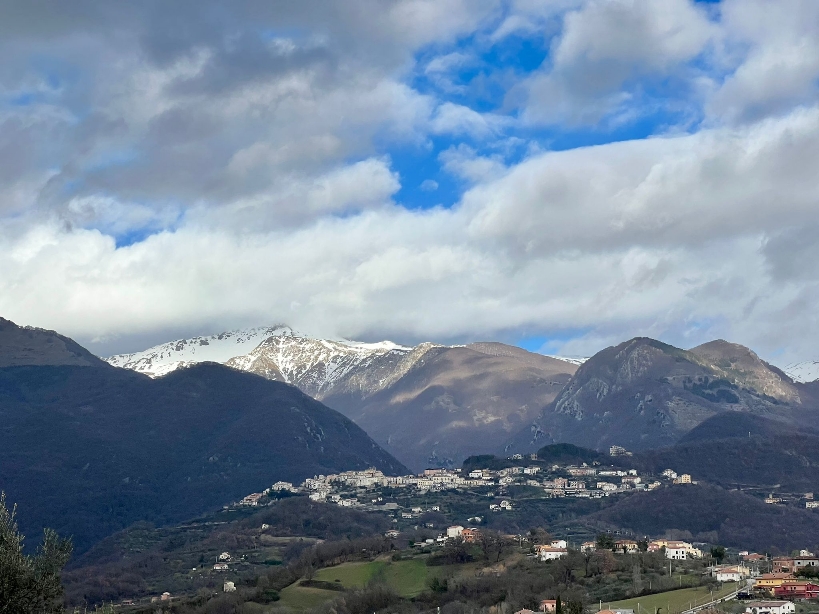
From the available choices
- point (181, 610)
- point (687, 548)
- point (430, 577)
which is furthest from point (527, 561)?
point (181, 610)

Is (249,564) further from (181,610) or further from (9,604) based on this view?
(9,604)

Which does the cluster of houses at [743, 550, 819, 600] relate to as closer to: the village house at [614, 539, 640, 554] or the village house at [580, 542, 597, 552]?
the village house at [614, 539, 640, 554]

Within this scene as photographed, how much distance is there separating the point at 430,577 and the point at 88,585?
58.1 metres

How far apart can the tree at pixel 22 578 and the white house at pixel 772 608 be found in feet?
241

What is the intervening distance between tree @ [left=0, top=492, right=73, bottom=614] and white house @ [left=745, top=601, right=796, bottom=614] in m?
73.5

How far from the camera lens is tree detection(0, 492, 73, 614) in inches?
1799

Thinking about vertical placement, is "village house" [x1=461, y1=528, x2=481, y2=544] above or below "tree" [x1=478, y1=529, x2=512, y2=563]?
above

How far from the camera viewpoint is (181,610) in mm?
140250

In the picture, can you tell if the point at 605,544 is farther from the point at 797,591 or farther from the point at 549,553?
the point at 797,591

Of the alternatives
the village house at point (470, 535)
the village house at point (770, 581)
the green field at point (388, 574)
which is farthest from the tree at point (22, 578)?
the village house at point (470, 535)

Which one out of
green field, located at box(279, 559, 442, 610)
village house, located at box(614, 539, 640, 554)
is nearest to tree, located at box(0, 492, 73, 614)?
green field, located at box(279, 559, 442, 610)

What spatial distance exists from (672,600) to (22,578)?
3426 inches

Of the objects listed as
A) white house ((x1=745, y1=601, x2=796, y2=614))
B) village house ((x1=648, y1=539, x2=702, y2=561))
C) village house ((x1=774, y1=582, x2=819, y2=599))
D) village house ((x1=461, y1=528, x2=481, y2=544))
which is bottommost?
white house ((x1=745, y1=601, x2=796, y2=614))

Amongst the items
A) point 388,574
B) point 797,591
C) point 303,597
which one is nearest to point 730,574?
point 797,591
